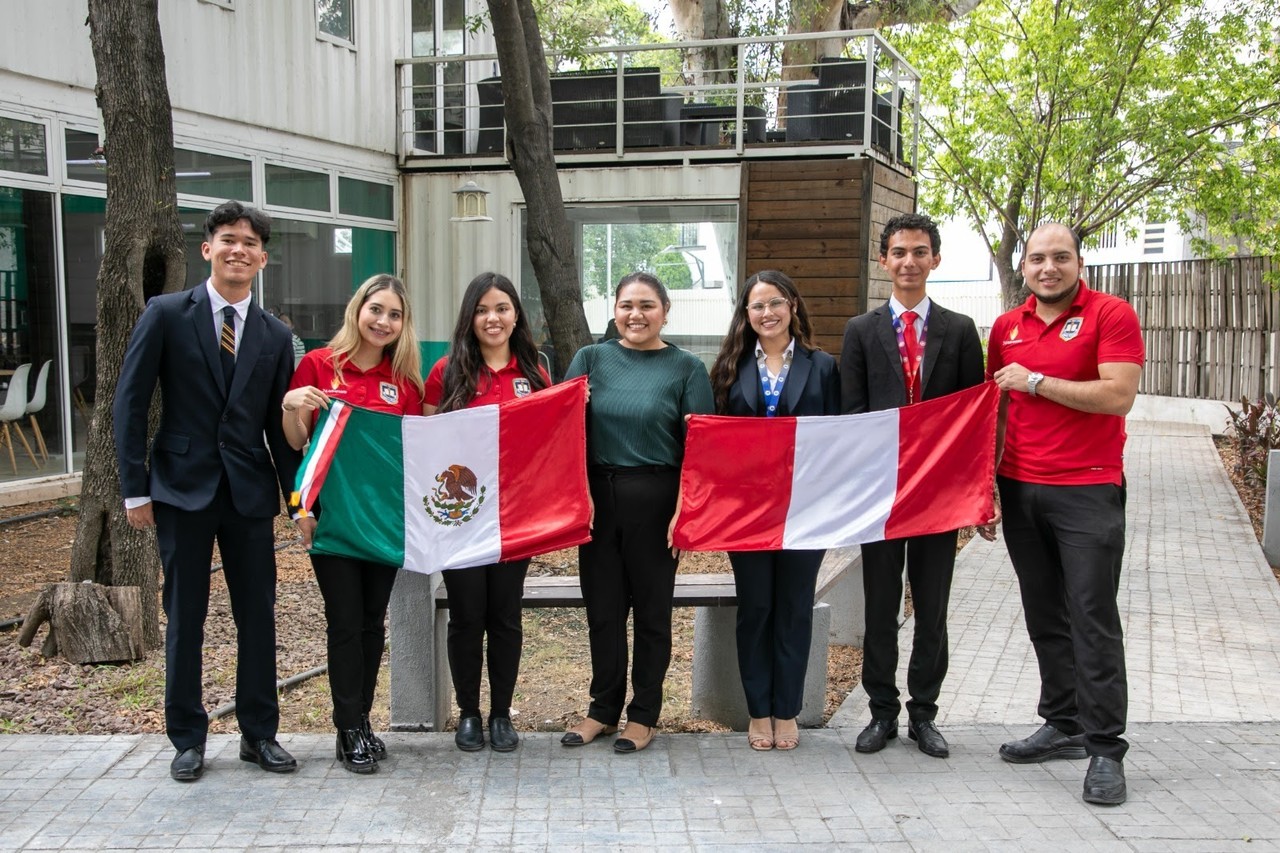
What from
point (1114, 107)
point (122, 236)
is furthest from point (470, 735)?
point (1114, 107)

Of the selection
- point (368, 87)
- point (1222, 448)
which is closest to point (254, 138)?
point (368, 87)

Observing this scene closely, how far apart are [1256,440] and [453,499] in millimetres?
12565

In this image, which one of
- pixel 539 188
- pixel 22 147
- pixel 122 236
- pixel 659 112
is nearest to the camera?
pixel 122 236

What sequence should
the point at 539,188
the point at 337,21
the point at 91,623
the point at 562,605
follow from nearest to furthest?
the point at 562,605, the point at 91,623, the point at 539,188, the point at 337,21

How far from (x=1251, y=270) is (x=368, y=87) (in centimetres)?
1416

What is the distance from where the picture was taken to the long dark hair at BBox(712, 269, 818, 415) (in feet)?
15.8

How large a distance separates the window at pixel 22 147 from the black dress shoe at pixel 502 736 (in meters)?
8.35

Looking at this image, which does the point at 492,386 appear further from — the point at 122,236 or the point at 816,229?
the point at 816,229

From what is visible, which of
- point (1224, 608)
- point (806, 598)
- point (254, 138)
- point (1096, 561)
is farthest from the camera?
point (254, 138)

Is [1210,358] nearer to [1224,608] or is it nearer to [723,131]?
[723,131]

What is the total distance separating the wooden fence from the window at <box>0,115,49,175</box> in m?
15.8

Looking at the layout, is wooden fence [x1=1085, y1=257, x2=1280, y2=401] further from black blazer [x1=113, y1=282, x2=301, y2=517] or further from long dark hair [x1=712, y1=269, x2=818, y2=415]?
black blazer [x1=113, y1=282, x2=301, y2=517]

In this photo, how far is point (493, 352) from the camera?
4.95 m

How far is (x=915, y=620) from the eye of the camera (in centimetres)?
482
